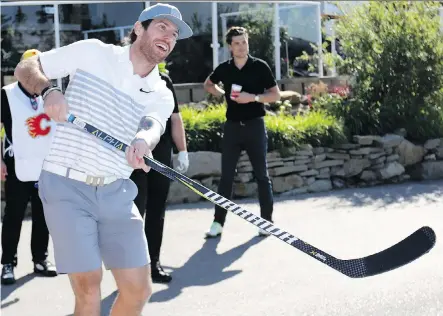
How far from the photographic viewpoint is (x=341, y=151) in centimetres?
994

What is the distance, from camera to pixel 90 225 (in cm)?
352

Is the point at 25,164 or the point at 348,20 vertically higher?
the point at 348,20

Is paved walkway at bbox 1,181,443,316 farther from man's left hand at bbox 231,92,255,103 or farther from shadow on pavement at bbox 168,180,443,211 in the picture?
man's left hand at bbox 231,92,255,103

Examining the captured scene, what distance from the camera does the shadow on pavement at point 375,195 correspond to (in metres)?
8.73

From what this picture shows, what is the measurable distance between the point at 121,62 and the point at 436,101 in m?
8.10

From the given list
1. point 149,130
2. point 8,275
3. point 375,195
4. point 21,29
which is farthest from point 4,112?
point 21,29

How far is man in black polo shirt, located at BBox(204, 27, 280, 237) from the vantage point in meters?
6.83

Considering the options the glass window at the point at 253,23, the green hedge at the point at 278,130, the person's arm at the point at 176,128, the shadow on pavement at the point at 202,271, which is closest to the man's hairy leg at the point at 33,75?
the shadow on pavement at the point at 202,271

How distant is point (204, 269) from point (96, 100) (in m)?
2.69

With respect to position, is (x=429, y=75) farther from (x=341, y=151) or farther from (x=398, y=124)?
(x=341, y=151)

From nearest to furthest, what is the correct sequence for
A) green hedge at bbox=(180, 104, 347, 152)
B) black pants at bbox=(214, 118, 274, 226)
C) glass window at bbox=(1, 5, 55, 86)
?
black pants at bbox=(214, 118, 274, 226) < green hedge at bbox=(180, 104, 347, 152) < glass window at bbox=(1, 5, 55, 86)

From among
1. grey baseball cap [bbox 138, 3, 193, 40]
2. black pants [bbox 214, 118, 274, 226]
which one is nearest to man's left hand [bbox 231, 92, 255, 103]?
black pants [bbox 214, 118, 274, 226]

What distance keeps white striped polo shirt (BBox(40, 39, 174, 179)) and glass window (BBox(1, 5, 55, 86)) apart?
1040cm

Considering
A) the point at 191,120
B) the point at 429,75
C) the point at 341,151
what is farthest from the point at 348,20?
the point at 191,120
